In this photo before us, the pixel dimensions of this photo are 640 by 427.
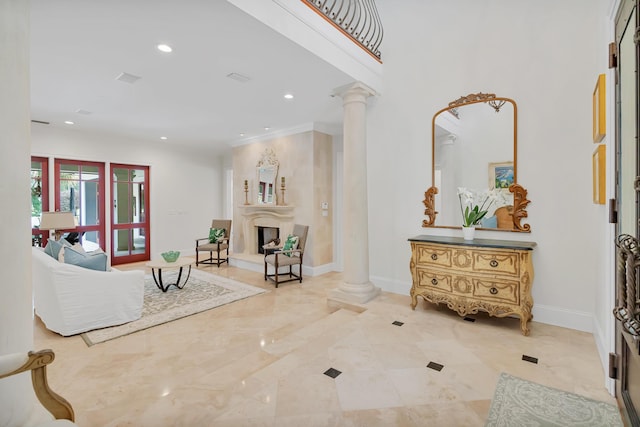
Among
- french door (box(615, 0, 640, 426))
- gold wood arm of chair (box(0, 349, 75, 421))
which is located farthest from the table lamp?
french door (box(615, 0, 640, 426))

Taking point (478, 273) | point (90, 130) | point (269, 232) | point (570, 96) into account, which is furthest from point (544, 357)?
point (90, 130)

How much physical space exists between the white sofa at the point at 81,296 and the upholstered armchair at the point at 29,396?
1.81m

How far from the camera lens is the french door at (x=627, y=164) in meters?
1.48

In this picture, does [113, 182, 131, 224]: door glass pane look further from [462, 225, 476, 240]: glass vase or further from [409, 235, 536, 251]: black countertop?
[462, 225, 476, 240]: glass vase

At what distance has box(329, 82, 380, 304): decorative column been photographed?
3.81 meters

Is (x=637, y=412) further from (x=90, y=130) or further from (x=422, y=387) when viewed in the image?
(x=90, y=130)

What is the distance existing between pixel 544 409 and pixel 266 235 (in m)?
5.48

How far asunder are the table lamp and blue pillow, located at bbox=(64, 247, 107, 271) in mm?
2202

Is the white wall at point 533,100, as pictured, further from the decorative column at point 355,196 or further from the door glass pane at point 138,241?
the door glass pane at point 138,241

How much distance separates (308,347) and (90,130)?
6.12 metres

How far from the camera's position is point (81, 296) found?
3.10 m

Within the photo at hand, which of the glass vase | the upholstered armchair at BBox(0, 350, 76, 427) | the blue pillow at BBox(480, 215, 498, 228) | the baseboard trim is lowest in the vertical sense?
the baseboard trim

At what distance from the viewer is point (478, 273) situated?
9.75 feet

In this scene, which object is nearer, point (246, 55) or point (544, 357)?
point (544, 357)
